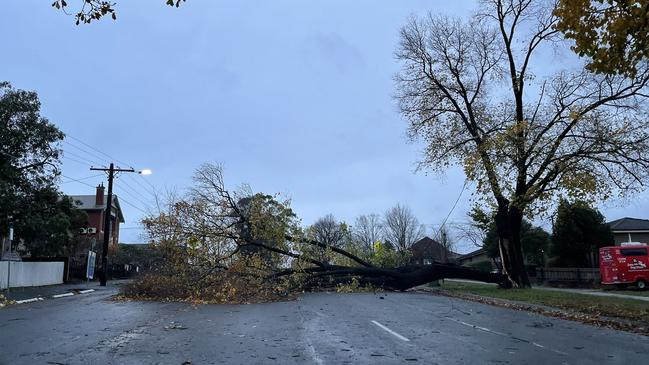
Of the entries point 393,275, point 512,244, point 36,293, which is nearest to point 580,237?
point 512,244

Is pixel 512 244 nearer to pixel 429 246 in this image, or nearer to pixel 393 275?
pixel 393 275

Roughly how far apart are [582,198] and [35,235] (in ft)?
114

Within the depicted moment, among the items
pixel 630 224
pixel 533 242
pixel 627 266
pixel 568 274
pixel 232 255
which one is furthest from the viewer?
pixel 533 242

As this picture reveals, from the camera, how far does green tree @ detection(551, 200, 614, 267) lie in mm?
43375

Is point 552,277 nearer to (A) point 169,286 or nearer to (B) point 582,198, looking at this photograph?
(B) point 582,198

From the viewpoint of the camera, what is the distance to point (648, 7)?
10.0m

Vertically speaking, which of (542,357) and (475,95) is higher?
(475,95)

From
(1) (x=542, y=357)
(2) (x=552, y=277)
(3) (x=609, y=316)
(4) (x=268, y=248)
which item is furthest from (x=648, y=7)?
(2) (x=552, y=277)

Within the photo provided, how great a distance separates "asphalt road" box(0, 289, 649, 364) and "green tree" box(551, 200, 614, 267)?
29356 mm

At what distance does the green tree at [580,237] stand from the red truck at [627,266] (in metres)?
8.72

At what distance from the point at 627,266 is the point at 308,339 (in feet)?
93.0

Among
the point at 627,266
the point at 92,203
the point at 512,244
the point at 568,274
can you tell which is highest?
the point at 92,203

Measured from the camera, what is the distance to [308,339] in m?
11.2

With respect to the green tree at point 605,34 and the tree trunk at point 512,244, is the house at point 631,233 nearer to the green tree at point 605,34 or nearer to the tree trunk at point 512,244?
the tree trunk at point 512,244
